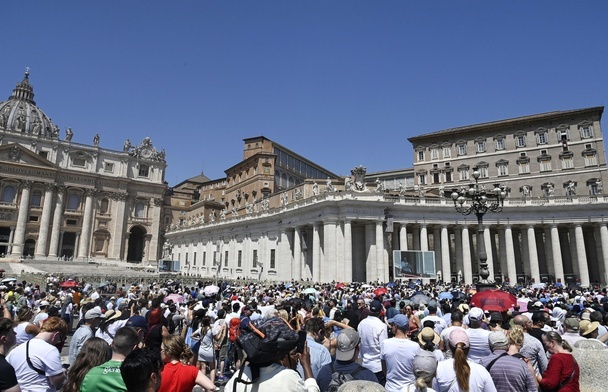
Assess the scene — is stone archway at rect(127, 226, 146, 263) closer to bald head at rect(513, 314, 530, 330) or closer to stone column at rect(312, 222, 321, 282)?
stone column at rect(312, 222, 321, 282)

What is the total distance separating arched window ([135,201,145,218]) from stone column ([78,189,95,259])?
8.00 m

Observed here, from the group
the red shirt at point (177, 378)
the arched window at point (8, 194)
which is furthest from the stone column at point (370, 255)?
the arched window at point (8, 194)

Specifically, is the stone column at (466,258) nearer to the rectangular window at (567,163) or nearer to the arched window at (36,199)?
the rectangular window at (567,163)

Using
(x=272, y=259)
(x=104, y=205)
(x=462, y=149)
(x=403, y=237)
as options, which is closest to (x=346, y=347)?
(x=403, y=237)

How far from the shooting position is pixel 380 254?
3728 cm

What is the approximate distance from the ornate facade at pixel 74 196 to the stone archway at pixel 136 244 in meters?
0.18

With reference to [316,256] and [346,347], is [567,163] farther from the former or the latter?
[346,347]

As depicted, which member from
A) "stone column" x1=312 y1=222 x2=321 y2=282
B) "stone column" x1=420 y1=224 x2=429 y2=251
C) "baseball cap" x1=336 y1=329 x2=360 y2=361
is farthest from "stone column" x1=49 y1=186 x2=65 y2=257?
"baseball cap" x1=336 y1=329 x2=360 y2=361

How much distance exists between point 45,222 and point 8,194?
24.0ft

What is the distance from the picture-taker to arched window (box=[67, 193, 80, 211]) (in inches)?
2603

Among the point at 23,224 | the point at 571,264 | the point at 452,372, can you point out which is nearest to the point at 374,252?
the point at 571,264

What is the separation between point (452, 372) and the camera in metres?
4.30

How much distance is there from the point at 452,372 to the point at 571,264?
4988cm

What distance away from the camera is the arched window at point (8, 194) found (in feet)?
199
